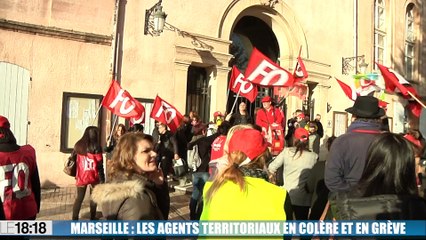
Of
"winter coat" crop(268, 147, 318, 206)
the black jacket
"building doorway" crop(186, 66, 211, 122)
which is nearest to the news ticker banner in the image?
"winter coat" crop(268, 147, 318, 206)

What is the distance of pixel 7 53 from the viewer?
9.68m

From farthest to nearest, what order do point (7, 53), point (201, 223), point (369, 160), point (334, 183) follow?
point (7, 53), point (334, 183), point (369, 160), point (201, 223)

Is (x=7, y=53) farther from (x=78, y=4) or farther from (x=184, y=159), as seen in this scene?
(x=184, y=159)

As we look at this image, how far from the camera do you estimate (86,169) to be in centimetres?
709

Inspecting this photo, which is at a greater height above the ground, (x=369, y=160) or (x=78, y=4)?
(x=78, y=4)

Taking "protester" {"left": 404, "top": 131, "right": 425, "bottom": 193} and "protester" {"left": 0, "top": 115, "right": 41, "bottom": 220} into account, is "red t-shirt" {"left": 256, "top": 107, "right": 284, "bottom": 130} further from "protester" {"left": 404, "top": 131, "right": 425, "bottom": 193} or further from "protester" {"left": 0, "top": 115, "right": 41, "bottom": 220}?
"protester" {"left": 0, "top": 115, "right": 41, "bottom": 220}

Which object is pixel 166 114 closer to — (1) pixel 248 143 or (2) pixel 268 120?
(2) pixel 268 120

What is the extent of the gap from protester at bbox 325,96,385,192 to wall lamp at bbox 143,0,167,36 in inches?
314

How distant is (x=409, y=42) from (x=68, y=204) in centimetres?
1845

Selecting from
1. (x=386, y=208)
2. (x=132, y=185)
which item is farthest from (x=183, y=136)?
(x=386, y=208)

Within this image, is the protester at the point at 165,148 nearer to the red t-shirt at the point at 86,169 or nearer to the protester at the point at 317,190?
the red t-shirt at the point at 86,169

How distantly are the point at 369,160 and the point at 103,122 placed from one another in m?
9.01

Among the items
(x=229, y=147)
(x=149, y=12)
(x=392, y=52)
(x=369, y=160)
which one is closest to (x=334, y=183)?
(x=369, y=160)

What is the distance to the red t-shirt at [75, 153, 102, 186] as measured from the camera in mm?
7082
